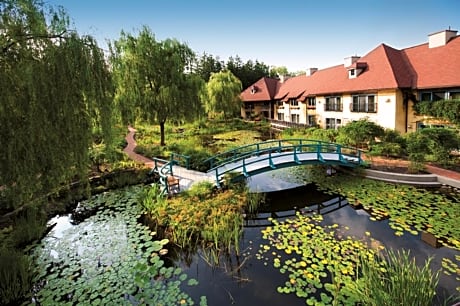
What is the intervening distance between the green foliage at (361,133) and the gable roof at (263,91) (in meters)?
19.2

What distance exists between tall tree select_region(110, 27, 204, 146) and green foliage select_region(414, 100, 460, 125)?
1415 centimetres

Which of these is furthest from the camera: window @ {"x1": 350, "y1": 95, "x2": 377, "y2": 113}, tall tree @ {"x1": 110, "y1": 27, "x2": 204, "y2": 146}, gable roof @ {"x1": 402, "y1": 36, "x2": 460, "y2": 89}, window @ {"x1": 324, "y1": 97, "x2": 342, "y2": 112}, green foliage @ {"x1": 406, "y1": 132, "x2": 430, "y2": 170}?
window @ {"x1": 324, "y1": 97, "x2": 342, "y2": 112}

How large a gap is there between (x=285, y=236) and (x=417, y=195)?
19.4ft

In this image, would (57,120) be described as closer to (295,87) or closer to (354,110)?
(354,110)

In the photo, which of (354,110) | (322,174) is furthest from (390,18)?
(322,174)

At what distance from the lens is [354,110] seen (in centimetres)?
2047

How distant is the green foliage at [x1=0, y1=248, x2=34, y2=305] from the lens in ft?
16.0

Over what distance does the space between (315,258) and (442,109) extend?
13910mm

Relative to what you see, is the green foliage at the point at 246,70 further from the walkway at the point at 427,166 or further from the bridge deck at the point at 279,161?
the bridge deck at the point at 279,161

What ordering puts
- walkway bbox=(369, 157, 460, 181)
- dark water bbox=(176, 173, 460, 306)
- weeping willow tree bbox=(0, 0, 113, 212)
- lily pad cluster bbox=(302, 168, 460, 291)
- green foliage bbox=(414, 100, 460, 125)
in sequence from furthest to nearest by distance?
green foliage bbox=(414, 100, 460, 125) → walkway bbox=(369, 157, 460, 181) → lily pad cluster bbox=(302, 168, 460, 291) → dark water bbox=(176, 173, 460, 306) → weeping willow tree bbox=(0, 0, 113, 212)

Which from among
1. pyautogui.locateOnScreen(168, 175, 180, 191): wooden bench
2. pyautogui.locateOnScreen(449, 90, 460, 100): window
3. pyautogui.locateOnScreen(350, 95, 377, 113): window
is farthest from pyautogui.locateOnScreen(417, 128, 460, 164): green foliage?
pyautogui.locateOnScreen(168, 175, 180, 191): wooden bench

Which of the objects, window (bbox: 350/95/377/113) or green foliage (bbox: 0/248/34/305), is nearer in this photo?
green foliage (bbox: 0/248/34/305)

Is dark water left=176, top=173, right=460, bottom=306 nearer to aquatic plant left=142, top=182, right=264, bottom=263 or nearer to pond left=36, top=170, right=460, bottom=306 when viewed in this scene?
pond left=36, top=170, right=460, bottom=306

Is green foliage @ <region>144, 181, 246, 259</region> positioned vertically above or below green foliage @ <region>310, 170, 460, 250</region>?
above
